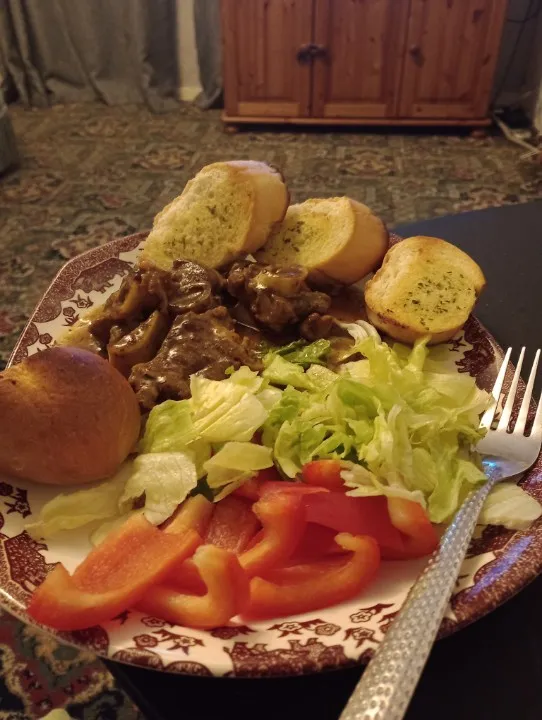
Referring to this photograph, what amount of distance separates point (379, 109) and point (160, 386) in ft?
14.1

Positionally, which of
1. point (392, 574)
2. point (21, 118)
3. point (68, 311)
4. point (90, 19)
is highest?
point (392, 574)

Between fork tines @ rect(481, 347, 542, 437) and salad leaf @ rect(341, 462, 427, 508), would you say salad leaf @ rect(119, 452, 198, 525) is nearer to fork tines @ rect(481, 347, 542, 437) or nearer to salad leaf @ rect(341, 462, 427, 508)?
salad leaf @ rect(341, 462, 427, 508)

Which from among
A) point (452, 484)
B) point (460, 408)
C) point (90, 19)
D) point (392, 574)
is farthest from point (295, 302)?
point (90, 19)

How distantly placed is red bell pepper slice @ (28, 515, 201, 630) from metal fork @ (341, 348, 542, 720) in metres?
0.35

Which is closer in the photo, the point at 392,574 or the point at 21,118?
the point at 392,574

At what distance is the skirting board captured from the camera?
19.5ft

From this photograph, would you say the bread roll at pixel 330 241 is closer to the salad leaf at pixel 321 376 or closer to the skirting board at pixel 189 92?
the salad leaf at pixel 321 376

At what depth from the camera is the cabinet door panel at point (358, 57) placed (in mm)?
4641

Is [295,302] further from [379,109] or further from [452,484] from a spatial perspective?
[379,109]

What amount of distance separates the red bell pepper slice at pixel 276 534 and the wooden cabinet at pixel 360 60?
4.52 metres

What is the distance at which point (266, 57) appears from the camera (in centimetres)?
489

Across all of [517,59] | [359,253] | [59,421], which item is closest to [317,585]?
[59,421]

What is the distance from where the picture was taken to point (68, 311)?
5.82ft

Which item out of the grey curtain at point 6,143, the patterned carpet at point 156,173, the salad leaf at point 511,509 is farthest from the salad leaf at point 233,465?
the grey curtain at point 6,143
